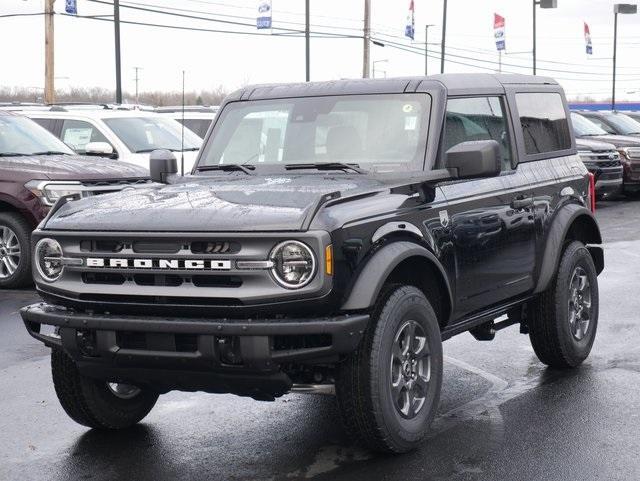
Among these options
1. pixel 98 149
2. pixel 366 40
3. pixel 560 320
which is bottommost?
pixel 560 320

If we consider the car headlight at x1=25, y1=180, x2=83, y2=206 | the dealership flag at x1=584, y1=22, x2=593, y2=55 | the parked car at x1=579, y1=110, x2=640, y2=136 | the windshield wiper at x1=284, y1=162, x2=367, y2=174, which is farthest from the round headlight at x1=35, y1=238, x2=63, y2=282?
the dealership flag at x1=584, y1=22, x2=593, y2=55

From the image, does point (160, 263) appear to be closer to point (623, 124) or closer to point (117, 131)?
point (117, 131)

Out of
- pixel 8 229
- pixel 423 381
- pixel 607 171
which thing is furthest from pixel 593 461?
pixel 607 171

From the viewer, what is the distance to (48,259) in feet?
18.2

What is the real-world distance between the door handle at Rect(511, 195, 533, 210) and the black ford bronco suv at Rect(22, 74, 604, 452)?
0.02 meters

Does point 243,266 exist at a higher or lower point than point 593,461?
higher

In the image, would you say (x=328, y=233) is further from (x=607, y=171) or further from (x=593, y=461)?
(x=607, y=171)

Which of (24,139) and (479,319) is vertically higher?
(24,139)

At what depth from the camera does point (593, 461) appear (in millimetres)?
5449

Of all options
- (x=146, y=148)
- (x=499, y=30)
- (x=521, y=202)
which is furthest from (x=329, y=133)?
(x=499, y=30)

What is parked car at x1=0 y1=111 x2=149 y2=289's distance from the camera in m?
11.6

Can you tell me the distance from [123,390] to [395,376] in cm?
160

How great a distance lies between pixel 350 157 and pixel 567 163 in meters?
2.02

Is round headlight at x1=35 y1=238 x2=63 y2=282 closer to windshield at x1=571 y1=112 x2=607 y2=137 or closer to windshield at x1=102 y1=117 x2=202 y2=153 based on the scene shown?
windshield at x1=102 y1=117 x2=202 y2=153
